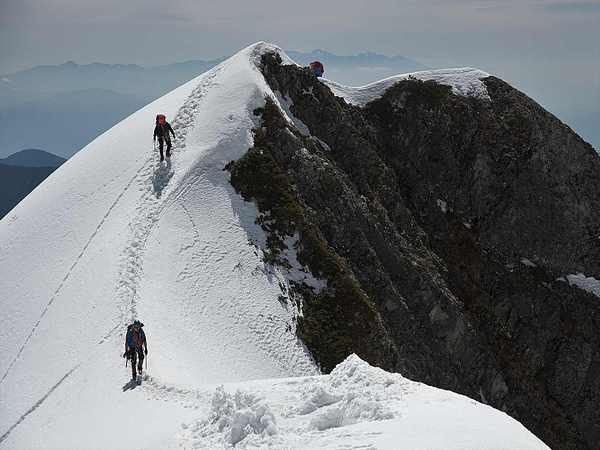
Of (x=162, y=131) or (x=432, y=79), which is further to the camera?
(x=432, y=79)

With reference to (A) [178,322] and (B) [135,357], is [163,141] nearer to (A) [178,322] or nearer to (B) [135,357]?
(A) [178,322]

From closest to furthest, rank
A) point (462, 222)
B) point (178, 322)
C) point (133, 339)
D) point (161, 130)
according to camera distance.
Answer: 1. point (133, 339)
2. point (178, 322)
3. point (161, 130)
4. point (462, 222)

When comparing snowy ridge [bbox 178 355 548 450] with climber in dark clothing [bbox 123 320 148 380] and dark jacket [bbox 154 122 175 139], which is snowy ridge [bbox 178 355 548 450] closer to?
climber in dark clothing [bbox 123 320 148 380]

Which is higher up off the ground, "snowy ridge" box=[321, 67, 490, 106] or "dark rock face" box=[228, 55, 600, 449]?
"snowy ridge" box=[321, 67, 490, 106]

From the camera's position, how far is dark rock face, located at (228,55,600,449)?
3772 centimetres

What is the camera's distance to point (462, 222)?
53.0 m

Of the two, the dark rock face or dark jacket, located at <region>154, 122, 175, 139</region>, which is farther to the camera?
the dark rock face

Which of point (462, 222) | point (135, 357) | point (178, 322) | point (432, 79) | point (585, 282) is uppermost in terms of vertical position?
point (432, 79)

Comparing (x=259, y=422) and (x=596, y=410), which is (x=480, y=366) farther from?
(x=259, y=422)

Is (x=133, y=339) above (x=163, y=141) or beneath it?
beneath

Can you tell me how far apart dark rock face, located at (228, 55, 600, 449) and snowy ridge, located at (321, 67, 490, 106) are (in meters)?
1.05

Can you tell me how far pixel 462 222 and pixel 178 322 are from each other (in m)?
35.1

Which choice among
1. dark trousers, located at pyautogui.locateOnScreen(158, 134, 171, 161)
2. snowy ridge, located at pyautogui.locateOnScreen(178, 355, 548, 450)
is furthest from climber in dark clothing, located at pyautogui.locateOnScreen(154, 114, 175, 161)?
snowy ridge, located at pyautogui.locateOnScreen(178, 355, 548, 450)

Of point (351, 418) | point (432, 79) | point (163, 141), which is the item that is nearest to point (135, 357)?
point (351, 418)
